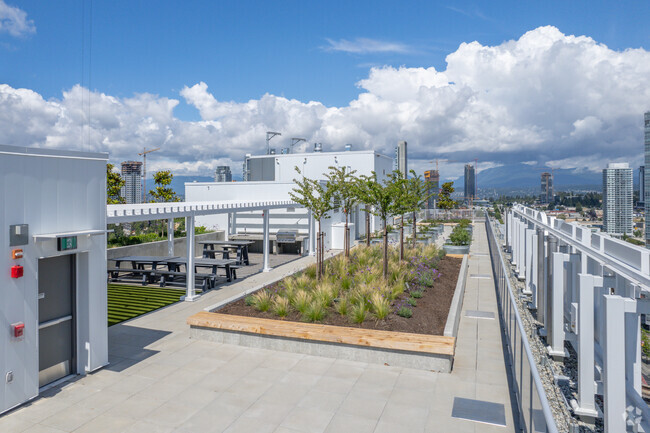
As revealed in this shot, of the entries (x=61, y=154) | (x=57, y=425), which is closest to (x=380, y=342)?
(x=57, y=425)

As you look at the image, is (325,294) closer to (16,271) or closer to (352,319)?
(352,319)

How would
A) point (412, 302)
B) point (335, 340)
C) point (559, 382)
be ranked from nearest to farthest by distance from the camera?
point (559, 382), point (335, 340), point (412, 302)

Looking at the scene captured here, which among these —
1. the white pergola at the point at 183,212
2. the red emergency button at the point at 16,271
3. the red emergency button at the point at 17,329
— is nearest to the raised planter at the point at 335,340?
the white pergola at the point at 183,212

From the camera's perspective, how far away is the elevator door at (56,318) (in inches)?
233

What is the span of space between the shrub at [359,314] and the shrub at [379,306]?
0.67ft

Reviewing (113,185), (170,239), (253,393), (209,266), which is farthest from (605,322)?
(113,185)

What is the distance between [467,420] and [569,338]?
10.0 ft

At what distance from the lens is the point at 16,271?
5266mm

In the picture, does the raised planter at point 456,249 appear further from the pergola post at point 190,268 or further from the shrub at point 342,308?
the pergola post at point 190,268

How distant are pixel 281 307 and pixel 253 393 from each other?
8.72 feet

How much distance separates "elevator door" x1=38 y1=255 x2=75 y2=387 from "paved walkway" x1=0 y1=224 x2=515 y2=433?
35cm

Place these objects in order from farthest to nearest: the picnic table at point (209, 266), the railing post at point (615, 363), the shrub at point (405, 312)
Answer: the picnic table at point (209, 266) < the shrub at point (405, 312) < the railing post at point (615, 363)

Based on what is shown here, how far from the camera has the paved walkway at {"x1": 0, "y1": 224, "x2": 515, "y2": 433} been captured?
4.86m

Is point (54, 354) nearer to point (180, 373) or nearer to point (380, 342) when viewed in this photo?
point (180, 373)
